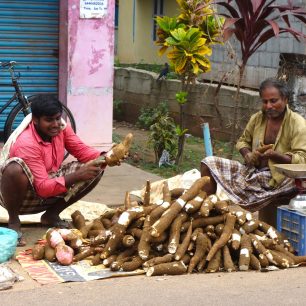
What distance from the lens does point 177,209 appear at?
5.56m

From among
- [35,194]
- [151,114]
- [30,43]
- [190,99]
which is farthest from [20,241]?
[190,99]

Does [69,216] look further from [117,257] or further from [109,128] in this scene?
[109,128]

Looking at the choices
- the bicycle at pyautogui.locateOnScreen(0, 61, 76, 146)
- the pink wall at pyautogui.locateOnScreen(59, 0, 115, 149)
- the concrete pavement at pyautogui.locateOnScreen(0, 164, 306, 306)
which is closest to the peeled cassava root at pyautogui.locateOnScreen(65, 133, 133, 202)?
the concrete pavement at pyautogui.locateOnScreen(0, 164, 306, 306)

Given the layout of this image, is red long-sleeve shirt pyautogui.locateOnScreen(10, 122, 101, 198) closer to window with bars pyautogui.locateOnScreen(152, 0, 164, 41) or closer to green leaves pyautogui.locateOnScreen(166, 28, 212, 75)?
green leaves pyautogui.locateOnScreen(166, 28, 212, 75)

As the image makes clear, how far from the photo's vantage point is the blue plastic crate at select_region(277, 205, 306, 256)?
577 cm

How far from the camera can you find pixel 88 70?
9297 mm

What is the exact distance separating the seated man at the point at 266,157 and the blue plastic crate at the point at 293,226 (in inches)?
11.9

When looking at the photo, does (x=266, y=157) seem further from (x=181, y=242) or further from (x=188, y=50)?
(x=188, y=50)

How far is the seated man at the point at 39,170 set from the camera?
590 cm

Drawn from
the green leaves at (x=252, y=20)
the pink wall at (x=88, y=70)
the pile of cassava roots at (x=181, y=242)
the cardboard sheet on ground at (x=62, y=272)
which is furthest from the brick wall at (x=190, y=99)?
the cardboard sheet on ground at (x=62, y=272)

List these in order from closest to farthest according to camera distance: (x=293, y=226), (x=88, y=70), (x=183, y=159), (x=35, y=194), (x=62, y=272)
A: (x=62, y=272) → (x=293, y=226) → (x=35, y=194) → (x=88, y=70) → (x=183, y=159)

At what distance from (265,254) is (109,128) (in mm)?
4293

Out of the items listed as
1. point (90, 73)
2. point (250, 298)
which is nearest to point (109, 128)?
point (90, 73)

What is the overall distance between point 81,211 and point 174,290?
6.94 feet
